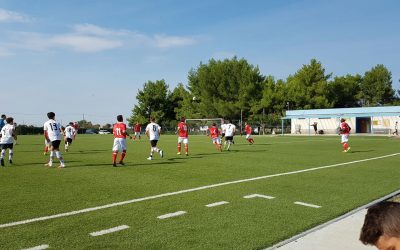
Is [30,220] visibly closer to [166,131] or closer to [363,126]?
[363,126]

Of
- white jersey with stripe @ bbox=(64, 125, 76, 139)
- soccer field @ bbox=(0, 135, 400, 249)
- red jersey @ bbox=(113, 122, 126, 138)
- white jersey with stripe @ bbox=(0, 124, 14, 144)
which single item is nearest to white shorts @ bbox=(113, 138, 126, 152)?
red jersey @ bbox=(113, 122, 126, 138)

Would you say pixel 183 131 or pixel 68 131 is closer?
pixel 183 131

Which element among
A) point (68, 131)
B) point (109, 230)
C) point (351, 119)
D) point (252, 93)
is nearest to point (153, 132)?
point (68, 131)

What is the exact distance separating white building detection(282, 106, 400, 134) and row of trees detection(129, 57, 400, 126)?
6.21m

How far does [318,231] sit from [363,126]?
57.5 m

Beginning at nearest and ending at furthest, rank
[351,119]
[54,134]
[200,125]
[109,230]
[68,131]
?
[109,230], [54,134], [68,131], [351,119], [200,125]

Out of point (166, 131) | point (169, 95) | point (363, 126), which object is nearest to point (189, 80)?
point (169, 95)

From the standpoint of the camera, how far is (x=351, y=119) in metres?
56.8

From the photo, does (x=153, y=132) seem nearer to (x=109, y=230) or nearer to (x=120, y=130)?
(x=120, y=130)

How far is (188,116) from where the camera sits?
78.2 m

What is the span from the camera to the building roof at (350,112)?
52.7 meters

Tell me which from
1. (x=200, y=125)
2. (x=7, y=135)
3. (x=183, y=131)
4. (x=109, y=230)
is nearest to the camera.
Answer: (x=109, y=230)

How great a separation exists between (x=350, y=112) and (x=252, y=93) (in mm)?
21107

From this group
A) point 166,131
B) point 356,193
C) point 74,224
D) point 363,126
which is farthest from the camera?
point 166,131
